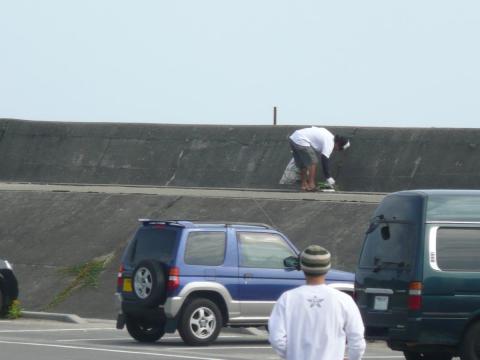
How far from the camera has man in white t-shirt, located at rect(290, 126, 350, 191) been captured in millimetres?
26953

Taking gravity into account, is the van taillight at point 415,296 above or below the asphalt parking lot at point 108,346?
above

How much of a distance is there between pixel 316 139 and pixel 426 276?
39.1 ft

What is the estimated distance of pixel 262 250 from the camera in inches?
758

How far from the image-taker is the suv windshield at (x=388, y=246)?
50.8 ft

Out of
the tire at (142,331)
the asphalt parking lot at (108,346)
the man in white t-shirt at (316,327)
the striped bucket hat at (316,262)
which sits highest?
the striped bucket hat at (316,262)

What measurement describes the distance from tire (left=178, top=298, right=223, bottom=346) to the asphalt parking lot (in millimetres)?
153

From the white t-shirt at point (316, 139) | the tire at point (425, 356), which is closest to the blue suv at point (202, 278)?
the tire at point (425, 356)

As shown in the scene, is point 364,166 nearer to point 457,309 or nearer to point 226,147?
point 226,147

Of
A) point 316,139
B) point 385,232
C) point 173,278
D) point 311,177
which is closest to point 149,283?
point 173,278

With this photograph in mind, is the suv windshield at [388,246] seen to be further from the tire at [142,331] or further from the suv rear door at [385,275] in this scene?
the tire at [142,331]

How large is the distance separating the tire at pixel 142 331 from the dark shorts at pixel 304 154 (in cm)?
858

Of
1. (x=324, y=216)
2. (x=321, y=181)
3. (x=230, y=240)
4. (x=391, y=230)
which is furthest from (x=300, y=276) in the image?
(x=321, y=181)

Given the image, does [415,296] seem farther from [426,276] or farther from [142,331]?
[142,331]

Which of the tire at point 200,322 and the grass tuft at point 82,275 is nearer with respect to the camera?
the tire at point 200,322
